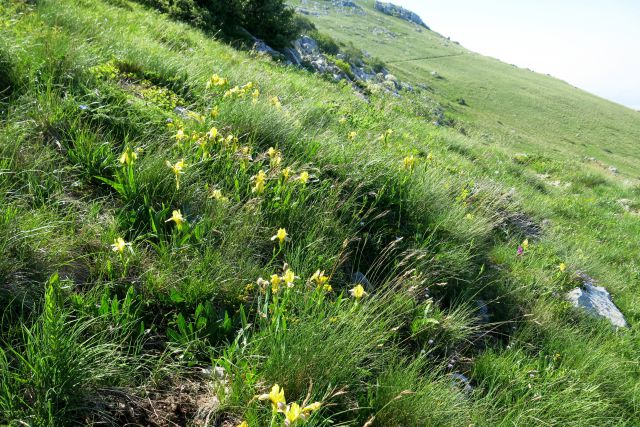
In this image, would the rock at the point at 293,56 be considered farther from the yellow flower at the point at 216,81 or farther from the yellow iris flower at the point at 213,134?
the yellow iris flower at the point at 213,134

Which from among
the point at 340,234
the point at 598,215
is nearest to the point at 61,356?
the point at 340,234

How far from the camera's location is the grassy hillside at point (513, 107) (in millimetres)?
42312

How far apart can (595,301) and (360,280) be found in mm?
3817

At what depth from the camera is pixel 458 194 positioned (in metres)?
5.95

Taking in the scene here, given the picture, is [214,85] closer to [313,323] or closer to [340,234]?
[340,234]

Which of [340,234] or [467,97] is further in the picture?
[467,97]

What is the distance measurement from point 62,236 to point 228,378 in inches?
56.2

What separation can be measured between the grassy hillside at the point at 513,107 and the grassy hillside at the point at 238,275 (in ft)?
65.3

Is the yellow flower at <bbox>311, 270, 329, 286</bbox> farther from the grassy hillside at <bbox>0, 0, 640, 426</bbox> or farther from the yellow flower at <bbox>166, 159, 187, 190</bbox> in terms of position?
the yellow flower at <bbox>166, 159, 187, 190</bbox>

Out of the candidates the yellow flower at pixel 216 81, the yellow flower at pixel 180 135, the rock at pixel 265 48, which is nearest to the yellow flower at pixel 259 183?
the yellow flower at pixel 180 135

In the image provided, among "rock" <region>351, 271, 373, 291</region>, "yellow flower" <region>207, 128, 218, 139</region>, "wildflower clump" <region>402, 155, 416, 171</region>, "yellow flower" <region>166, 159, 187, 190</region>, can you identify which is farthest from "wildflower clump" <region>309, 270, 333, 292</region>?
"wildflower clump" <region>402, 155, 416, 171</region>

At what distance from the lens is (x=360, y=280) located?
3887 millimetres

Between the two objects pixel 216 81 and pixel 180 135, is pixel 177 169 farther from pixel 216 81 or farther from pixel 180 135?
pixel 216 81

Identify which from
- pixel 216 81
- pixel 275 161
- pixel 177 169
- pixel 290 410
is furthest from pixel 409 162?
pixel 290 410
